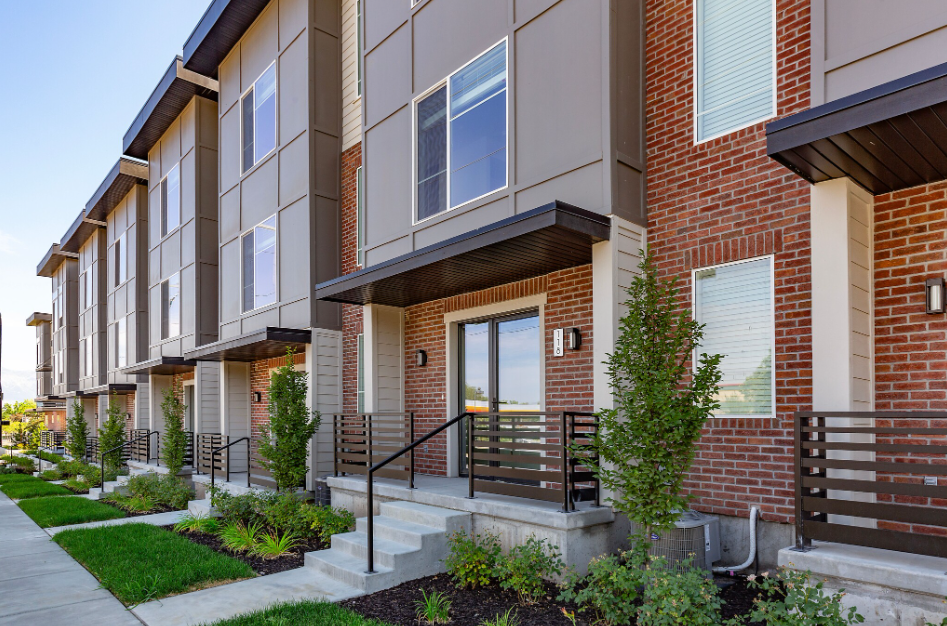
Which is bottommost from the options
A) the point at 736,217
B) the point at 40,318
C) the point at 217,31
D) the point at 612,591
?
the point at 612,591

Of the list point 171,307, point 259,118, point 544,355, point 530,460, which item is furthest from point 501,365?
point 171,307

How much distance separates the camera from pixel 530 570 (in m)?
5.88

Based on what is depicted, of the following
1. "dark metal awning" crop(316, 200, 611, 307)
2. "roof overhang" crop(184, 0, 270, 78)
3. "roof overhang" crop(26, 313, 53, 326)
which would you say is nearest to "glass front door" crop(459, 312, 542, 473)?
"dark metal awning" crop(316, 200, 611, 307)

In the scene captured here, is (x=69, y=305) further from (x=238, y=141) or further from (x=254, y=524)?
(x=254, y=524)

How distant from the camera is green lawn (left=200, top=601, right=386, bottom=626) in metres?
5.28

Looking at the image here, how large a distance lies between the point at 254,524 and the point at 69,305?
27931 mm

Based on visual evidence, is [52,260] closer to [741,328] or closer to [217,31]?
[217,31]

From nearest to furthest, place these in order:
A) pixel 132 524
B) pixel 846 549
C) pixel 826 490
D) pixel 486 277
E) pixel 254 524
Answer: pixel 846 549 → pixel 826 490 → pixel 486 277 → pixel 254 524 → pixel 132 524

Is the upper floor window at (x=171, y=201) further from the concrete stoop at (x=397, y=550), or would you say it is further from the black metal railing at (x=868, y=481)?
the black metal railing at (x=868, y=481)

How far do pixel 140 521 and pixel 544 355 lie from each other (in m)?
7.23

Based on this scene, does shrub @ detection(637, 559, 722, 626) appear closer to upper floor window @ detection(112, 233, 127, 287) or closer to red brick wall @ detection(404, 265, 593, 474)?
red brick wall @ detection(404, 265, 593, 474)

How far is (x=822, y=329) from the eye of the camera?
5176 millimetres

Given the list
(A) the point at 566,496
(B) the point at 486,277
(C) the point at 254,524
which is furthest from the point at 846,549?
(C) the point at 254,524

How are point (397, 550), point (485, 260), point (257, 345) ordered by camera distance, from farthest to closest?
point (257, 345), point (485, 260), point (397, 550)
